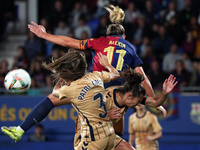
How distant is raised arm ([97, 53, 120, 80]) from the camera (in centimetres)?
510

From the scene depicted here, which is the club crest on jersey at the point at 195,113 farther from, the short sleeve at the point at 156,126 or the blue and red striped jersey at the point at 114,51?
the blue and red striped jersey at the point at 114,51

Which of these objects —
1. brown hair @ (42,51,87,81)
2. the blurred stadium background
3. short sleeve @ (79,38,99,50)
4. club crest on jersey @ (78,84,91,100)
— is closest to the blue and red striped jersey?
short sleeve @ (79,38,99,50)

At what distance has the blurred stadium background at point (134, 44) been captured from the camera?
10.2m

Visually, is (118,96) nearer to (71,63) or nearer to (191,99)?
(71,63)

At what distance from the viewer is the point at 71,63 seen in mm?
4895

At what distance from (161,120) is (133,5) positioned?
3291mm

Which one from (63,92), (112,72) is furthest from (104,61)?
(63,92)

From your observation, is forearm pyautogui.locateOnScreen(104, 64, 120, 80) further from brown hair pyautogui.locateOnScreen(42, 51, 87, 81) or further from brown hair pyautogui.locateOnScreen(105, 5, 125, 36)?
brown hair pyautogui.locateOnScreen(105, 5, 125, 36)

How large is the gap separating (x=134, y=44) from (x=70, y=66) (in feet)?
22.2

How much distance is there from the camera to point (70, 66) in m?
4.89

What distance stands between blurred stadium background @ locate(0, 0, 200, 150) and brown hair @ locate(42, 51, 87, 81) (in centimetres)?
515

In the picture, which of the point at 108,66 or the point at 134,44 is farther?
the point at 134,44

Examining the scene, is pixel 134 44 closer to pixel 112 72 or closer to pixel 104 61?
pixel 104 61

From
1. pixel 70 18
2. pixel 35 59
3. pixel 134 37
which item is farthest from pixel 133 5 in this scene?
pixel 35 59
